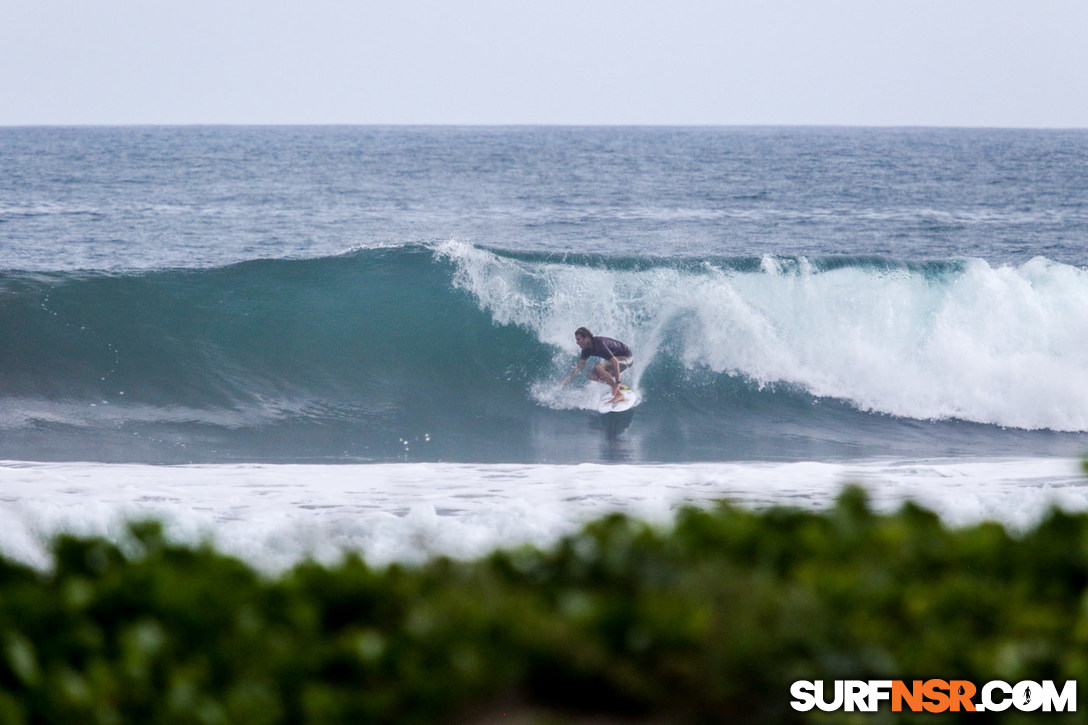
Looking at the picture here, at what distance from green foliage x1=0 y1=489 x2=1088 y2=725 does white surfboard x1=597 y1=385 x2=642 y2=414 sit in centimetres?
1056

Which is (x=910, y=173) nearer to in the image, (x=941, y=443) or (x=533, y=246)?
(x=533, y=246)

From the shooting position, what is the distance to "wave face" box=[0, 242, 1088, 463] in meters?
12.3

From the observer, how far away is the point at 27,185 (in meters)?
45.8

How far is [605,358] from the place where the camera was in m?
13.3

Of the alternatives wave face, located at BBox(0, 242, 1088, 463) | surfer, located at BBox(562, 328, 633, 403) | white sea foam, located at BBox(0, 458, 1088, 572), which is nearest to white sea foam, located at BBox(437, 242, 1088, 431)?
wave face, located at BBox(0, 242, 1088, 463)

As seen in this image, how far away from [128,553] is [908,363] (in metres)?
13.7

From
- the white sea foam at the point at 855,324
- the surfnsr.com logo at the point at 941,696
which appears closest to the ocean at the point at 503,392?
the white sea foam at the point at 855,324

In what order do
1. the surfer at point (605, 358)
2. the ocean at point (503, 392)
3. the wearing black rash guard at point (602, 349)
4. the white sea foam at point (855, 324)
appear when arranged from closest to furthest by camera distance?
the ocean at point (503, 392) < the surfer at point (605, 358) < the wearing black rash guard at point (602, 349) < the white sea foam at point (855, 324)

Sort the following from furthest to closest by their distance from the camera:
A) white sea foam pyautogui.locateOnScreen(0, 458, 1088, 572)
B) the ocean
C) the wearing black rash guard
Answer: the wearing black rash guard, the ocean, white sea foam pyautogui.locateOnScreen(0, 458, 1088, 572)

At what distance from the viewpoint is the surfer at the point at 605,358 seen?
13.1m

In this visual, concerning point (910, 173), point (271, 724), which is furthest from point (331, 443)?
point (910, 173)

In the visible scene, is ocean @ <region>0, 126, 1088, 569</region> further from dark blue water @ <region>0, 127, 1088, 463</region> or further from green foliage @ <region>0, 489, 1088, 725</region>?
green foliage @ <region>0, 489, 1088, 725</region>

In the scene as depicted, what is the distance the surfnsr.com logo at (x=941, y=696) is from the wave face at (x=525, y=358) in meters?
9.26

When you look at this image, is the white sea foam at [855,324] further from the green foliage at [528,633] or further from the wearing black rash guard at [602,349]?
the green foliage at [528,633]
